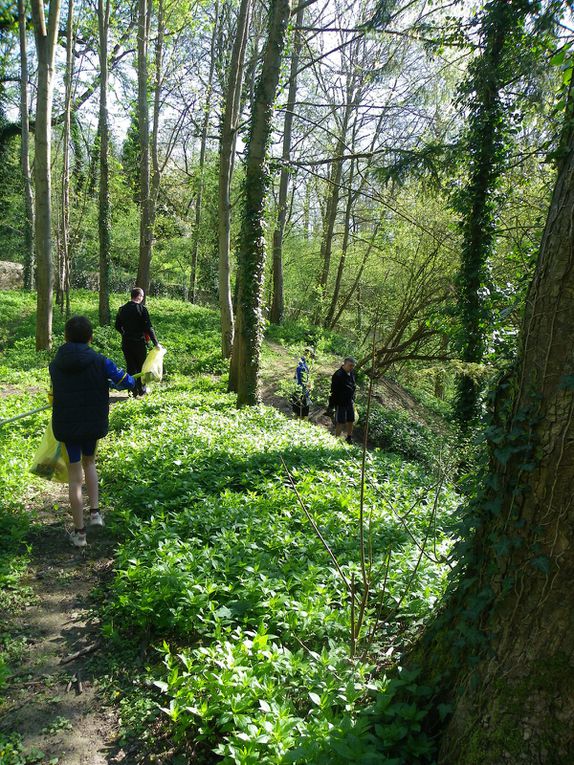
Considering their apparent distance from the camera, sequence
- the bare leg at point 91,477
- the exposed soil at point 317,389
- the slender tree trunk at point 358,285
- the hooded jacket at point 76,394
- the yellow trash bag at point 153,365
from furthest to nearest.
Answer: the slender tree trunk at point 358,285, the exposed soil at point 317,389, the yellow trash bag at point 153,365, the bare leg at point 91,477, the hooded jacket at point 76,394

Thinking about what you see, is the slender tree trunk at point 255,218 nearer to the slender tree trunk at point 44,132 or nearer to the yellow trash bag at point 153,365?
the yellow trash bag at point 153,365

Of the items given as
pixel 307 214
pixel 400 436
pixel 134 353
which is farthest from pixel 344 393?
pixel 307 214

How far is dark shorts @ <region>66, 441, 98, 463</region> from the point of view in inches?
196

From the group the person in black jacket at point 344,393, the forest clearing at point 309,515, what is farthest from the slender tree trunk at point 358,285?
the person in black jacket at point 344,393

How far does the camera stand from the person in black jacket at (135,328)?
1007 centimetres

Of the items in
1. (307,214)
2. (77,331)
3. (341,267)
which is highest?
(307,214)

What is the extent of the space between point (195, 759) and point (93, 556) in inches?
96.7

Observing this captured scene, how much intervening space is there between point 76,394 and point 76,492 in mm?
929

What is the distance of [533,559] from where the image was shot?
2.14 metres

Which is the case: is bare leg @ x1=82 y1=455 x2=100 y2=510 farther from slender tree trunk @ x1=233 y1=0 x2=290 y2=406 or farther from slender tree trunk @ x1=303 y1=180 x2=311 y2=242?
slender tree trunk @ x1=303 y1=180 x2=311 y2=242

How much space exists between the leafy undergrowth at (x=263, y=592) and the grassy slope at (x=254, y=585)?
13 mm

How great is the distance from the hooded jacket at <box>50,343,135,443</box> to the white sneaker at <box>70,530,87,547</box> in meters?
0.88

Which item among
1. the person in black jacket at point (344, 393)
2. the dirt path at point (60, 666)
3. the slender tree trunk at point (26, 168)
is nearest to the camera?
the dirt path at point (60, 666)

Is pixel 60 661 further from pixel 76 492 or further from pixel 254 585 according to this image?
pixel 76 492
